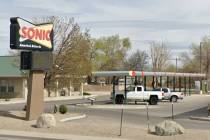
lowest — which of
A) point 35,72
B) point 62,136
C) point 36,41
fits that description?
point 62,136

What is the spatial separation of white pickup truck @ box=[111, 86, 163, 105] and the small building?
17.2m

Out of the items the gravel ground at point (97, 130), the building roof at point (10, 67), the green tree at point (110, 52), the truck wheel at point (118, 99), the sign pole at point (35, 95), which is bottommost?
the gravel ground at point (97, 130)

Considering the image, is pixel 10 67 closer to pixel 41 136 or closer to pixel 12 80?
pixel 12 80

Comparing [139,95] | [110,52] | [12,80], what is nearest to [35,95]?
[139,95]

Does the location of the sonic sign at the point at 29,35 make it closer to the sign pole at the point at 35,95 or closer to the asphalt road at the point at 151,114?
the sign pole at the point at 35,95

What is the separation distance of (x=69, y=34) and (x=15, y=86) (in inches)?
379

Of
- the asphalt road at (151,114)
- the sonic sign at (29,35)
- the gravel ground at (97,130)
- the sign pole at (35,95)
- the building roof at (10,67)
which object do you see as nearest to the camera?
the gravel ground at (97,130)

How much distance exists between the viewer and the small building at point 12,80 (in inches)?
2539

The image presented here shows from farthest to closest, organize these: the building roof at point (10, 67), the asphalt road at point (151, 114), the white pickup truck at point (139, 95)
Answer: the building roof at point (10, 67) → the white pickup truck at point (139, 95) → the asphalt road at point (151, 114)

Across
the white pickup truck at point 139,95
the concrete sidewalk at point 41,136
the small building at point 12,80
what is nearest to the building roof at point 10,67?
the small building at point 12,80

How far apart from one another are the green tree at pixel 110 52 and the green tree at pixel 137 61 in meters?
3.36

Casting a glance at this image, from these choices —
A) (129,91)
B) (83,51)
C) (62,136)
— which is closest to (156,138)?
(62,136)

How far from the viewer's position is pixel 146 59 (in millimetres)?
132500

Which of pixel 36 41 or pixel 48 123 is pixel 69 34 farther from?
pixel 48 123
